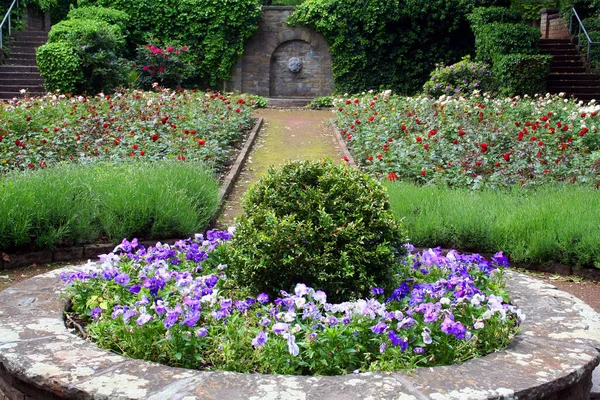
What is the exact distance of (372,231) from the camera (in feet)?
9.75

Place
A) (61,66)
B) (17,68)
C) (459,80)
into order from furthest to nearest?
1. (17,68)
2. (61,66)
3. (459,80)

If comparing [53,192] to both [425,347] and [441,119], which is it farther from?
[441,119]

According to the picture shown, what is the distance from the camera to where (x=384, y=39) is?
61.6 feet

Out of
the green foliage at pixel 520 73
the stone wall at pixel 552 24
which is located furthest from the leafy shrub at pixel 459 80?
the stone wall at pixel 552 24

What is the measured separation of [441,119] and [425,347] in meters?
7.64

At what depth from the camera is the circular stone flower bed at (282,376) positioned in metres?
2.13

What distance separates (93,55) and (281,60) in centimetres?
644

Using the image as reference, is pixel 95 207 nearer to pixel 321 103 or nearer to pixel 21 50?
pixel 321 103

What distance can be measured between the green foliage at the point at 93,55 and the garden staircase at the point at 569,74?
1045cm

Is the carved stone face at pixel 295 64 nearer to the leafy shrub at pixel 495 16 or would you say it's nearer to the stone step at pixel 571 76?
the leafy shrub at pixel 495 16

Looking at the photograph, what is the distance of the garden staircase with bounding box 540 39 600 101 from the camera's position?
15812mm

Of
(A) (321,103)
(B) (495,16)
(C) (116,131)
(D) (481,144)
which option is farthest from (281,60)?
(D) (481,144)

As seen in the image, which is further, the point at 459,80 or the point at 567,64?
the point at 567,64

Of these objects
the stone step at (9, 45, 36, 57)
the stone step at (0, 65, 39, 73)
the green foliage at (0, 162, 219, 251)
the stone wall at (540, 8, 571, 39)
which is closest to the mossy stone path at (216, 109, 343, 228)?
the green foliage at (0, 162, 219, 251)
